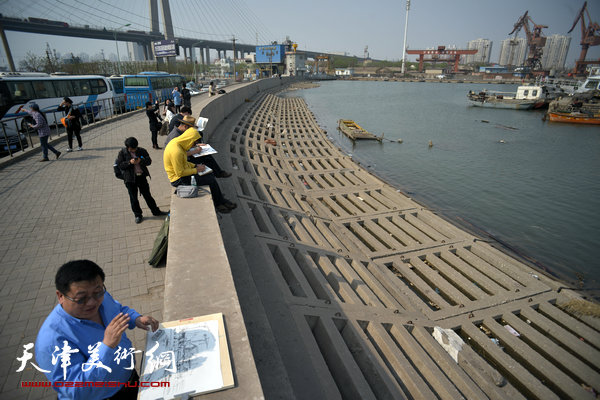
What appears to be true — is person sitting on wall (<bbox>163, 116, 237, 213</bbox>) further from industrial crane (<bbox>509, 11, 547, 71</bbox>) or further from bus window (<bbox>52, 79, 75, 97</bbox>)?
industrial crane (<bbox>509, 11, 547, 71</bbox>)

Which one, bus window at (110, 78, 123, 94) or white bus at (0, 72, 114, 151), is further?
bus window at (110, 78, 123, 94)

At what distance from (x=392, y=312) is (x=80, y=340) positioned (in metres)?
4.90

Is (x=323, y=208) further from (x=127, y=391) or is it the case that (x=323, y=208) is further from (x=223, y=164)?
(x=127, y=391)

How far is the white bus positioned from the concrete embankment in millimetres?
13227

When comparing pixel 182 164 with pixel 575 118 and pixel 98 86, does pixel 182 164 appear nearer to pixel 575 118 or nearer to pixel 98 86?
pixel 98 86

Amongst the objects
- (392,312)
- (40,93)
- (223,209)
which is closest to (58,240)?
(223,209)

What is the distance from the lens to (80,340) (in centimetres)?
196

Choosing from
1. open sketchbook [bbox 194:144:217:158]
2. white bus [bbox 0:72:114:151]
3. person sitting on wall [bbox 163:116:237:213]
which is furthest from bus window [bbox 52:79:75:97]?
person sitting on wall [bbox 163:116:237:213]

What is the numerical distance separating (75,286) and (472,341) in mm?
6324

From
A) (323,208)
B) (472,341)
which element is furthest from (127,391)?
(323,208)

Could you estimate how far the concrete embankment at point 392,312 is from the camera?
13.4 feet

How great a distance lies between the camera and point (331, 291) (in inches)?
222

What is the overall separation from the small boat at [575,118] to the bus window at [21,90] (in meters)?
47.6

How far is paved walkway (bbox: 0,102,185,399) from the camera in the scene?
378cm
